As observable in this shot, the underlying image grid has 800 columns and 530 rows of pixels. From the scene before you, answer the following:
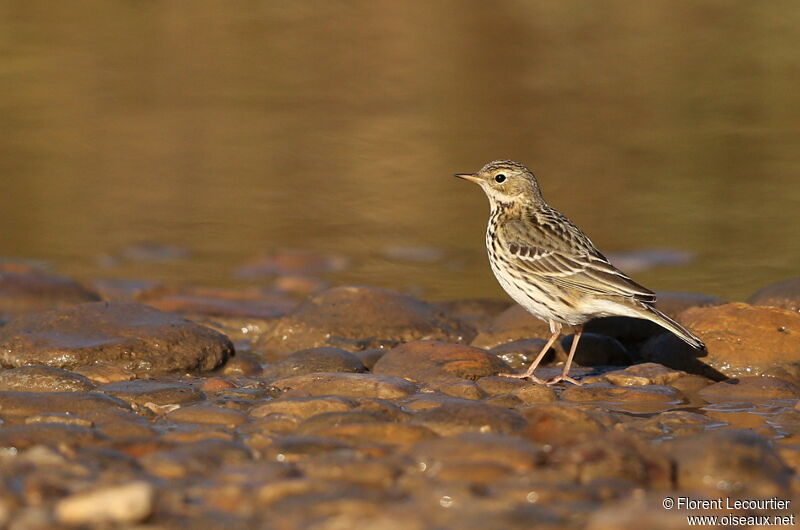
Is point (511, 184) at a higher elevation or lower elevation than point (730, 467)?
higher

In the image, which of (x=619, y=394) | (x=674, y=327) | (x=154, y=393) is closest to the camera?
(x=154, y=393)

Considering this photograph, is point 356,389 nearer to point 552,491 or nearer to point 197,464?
point 197,464

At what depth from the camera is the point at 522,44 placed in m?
25.8

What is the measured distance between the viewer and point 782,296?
30.5 feet

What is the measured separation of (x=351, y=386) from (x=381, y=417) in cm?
84

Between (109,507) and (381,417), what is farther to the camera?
(381,417)

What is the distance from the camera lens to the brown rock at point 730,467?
208 inches

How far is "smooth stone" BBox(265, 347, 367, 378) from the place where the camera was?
26.1 feet

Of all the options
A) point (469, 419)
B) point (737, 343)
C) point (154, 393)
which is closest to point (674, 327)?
point (737, 343)

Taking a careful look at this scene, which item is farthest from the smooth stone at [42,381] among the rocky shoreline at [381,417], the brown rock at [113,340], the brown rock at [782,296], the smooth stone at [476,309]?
the brown rock at [782,296]

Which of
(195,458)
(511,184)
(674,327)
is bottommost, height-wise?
(195,458)

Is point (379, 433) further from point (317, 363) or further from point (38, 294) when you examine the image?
point (38, 294)

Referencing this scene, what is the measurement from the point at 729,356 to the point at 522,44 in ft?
60.8

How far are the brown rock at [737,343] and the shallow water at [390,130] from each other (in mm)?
3171
